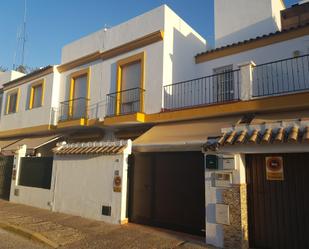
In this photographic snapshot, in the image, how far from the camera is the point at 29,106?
19.1 meters

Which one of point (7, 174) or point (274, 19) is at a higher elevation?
point (274, 19)

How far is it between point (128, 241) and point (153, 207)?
196cm

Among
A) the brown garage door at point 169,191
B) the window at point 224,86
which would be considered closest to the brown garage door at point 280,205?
the brown garage door at point 169,191

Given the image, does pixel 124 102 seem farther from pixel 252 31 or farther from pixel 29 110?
pixel 29 110

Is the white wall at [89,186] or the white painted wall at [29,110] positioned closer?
the white wall at [89,186]

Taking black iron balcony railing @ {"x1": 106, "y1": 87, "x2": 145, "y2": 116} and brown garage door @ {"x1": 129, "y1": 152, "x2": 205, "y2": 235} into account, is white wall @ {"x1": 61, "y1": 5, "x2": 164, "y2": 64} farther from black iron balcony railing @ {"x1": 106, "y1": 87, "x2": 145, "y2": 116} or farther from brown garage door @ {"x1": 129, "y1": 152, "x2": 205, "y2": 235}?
brown garage door @ {"x1": 129, "y1": 152, "x2": 205, "y2": 235}

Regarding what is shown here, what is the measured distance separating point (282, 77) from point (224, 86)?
115 inches

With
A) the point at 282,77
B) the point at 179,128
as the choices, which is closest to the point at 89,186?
the point at 179,128

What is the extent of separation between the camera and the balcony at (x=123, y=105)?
13148 millimetres

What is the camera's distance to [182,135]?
10430 millimetres

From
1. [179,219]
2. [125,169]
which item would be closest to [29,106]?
[125,169]

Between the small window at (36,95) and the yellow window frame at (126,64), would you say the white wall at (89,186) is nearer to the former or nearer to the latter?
the yellow window frame at (126,64)

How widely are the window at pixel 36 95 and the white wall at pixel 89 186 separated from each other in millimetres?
7181

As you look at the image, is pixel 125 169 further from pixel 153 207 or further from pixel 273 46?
pixel 273 46
